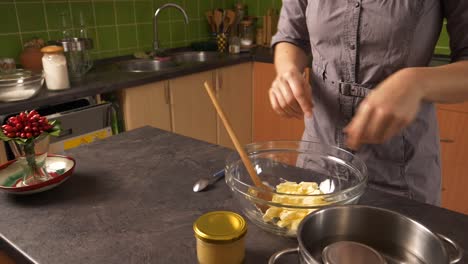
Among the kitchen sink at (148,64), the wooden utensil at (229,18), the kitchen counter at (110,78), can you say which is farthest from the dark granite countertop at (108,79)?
the wooden utensil at (229,18)

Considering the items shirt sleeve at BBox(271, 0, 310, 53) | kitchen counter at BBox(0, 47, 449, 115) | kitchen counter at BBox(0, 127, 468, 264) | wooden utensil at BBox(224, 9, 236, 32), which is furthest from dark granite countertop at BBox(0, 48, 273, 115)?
shirt sleeve at BBox(271, 0, 310, 53)

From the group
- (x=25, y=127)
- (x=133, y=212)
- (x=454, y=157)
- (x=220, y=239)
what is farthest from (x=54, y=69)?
(x=454, y=157)

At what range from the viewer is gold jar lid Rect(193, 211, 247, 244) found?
607 mm

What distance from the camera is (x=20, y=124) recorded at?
34.9 inches

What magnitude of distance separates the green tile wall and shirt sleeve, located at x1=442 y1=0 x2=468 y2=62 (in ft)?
6.27

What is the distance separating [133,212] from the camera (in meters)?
0.81

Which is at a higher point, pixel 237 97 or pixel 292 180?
pixel 292 180

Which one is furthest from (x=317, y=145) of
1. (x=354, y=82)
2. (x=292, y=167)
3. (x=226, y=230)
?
(x=226, y=230)

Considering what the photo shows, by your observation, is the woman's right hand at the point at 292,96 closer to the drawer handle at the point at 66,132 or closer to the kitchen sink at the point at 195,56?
the drawer handle at the point at 66,132

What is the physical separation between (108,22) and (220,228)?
2.11 m

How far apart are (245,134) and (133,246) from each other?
2191 mm

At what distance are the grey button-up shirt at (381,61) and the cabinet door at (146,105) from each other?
1124 mm

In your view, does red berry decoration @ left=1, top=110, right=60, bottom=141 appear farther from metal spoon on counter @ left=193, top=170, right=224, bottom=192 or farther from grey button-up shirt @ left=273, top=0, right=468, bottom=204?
grey button-up shirt @ left=273, top=0, right=468, bottom=204

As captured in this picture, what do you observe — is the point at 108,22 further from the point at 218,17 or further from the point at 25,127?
the point at 25,127
